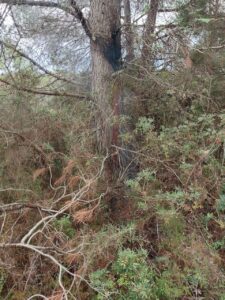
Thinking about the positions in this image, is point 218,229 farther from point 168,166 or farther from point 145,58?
point 145,58

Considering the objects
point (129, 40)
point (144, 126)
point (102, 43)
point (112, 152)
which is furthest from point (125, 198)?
point (129, 40)

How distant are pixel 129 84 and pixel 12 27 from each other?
1869mm

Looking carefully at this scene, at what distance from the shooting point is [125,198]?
4.11 metres

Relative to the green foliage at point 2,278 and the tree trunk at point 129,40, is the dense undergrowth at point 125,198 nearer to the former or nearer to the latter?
the green foliage at point 2,278

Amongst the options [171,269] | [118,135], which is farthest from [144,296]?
[118,135]

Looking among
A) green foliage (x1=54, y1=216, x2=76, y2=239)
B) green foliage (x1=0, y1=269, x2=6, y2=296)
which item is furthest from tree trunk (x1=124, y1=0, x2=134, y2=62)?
green foliage (x1=0, y1=269, x2=6, y2=296)

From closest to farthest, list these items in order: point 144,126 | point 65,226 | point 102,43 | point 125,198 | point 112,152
A: point 65,226 < point 125,198 < point 144,126 < point 112,152 < point 102,43

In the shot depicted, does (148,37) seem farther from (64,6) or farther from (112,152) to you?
(112,152)

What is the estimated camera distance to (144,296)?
3.08 metres

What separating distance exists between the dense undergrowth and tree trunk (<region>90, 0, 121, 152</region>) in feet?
0.74

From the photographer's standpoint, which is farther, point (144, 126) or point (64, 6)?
point (64, 6)

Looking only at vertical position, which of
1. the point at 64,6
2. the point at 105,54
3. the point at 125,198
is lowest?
the point at 125,198

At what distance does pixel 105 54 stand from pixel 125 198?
7.11ft

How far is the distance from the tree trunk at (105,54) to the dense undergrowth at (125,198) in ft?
0.74
